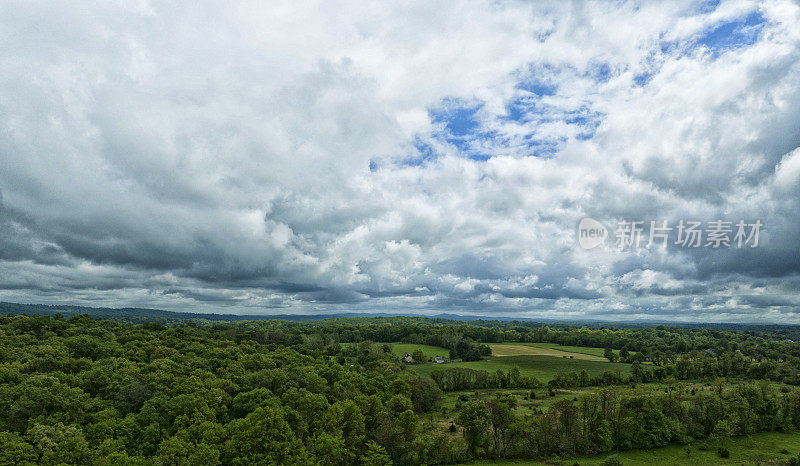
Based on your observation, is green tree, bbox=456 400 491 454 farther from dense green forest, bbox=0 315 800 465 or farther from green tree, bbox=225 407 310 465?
green tree, bbox=225 407 310 465

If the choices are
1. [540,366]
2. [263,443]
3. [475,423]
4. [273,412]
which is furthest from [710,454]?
[263,443]

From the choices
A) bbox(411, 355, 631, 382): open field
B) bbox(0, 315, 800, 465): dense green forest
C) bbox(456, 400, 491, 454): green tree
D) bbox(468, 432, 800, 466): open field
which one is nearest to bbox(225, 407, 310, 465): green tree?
bbox(0, 315, 800, 465): dense green forest

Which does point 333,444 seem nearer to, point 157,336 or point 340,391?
point 340,391

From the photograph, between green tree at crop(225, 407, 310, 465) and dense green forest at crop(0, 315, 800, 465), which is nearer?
green tree at crop(225, 407, 310, 465)

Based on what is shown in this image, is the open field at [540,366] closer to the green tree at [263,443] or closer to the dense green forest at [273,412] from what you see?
the dense green forest at [273,412]

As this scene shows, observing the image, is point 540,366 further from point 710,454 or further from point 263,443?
point 263,443

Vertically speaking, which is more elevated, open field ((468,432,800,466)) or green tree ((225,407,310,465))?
green tree ((225,407,310,465))

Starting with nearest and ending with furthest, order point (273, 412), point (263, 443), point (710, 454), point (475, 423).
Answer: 1. point (263, 443)
2. point (273, 412)
3. point (475, 423)
4. point (710, 454)
